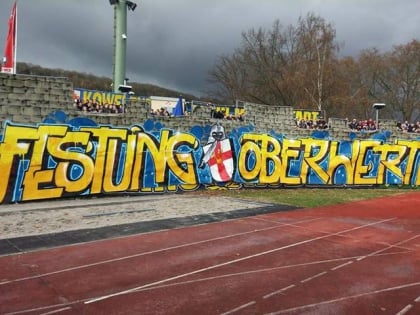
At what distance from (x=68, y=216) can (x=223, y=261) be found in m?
5.69

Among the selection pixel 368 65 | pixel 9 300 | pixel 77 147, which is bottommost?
pixel 9 300

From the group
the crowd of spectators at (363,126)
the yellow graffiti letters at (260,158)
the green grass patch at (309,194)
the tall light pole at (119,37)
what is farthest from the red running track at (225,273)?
the tall light pole at (119,37)

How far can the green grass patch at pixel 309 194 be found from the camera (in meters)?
16.4

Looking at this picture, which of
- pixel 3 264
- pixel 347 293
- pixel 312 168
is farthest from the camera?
pixel 312 168

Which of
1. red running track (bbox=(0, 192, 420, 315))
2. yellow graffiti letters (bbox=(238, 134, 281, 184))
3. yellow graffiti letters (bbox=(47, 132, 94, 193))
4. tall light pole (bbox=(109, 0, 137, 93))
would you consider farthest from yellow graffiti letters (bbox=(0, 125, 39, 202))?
tall light pole (bbox=(109, 0, 137, 93))

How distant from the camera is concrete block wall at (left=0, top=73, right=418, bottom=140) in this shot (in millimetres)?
14156

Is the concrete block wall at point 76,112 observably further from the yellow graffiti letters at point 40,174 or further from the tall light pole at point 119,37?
the tall light pole at point 119,37

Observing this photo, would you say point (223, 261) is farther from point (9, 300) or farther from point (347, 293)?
point (9, 300)

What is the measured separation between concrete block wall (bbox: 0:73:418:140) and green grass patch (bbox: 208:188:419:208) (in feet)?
9.25

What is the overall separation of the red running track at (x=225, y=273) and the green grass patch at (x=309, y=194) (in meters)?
4.97

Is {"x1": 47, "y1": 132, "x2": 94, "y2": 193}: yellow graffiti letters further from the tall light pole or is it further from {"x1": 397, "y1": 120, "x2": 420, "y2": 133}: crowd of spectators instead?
the tall light pole

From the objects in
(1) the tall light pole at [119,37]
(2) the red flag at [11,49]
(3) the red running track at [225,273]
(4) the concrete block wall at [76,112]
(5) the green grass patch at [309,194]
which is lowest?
(3) the red running track at [225,273]

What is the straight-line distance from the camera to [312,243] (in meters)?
9.72

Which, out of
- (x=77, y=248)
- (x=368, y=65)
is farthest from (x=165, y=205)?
(x=368, y=65)
